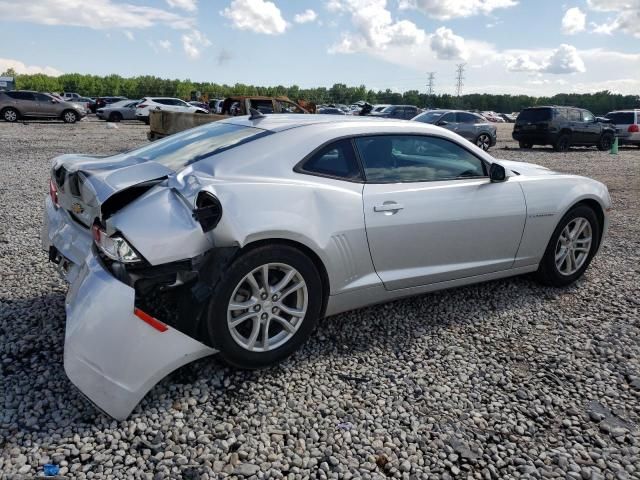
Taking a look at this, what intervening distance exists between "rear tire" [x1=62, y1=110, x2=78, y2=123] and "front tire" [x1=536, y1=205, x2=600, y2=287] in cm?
2637

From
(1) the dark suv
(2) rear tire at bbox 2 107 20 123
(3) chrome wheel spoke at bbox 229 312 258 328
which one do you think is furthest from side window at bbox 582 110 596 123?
(2) rear tire at bbox 2 107 20 123

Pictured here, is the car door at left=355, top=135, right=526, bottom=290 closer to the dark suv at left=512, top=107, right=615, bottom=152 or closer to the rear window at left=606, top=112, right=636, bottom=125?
the dark suv at left=512, top=107, right=615, bottom=152

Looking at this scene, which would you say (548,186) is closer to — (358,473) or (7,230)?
(358,473)

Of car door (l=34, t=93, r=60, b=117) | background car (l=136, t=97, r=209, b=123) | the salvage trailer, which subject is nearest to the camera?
the salvage trailer

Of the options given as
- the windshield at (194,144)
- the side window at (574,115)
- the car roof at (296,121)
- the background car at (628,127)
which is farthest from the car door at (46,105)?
the background car at (628,127)

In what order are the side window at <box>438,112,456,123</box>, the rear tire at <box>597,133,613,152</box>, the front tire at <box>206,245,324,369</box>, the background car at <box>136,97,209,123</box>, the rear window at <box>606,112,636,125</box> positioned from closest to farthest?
the front tire at <box>206,245,324,369</box> < the side window at <box>438,112,456,123</box> < the rear tire at <box>597,133,613,152</box> < the rear window at <box>606,112,636,125</box> < the background car at <box>136,97,209,123</box>

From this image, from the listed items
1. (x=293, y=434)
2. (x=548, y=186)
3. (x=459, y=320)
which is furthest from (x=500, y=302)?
(x=293, y=434)

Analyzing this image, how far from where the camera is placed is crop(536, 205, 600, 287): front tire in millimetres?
4414

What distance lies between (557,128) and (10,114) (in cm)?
2366

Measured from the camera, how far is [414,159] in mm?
3770

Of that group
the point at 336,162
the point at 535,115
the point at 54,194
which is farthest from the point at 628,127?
the point at 54,194

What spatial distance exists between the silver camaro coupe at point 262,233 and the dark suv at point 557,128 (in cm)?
1623

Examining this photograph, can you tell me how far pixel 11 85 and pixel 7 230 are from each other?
6037 centimetres

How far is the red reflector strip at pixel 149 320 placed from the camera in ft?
8.50
